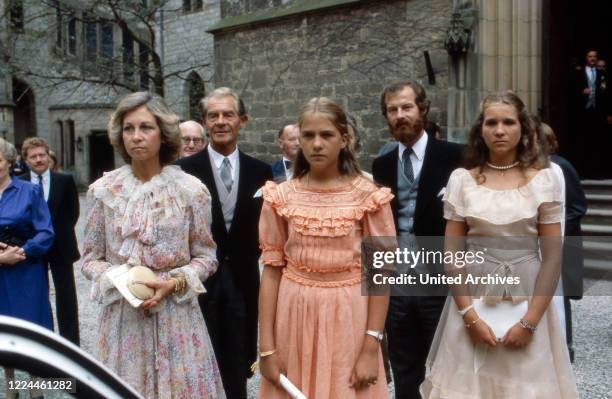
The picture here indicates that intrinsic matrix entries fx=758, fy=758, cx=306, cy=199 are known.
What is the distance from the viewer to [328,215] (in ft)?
10.3

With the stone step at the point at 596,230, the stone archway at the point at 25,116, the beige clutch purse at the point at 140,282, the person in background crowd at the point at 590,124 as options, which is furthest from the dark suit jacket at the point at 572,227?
the stone archway at the point at 25,116

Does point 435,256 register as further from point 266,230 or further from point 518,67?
point 518,67

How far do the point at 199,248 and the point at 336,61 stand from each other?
11.6 m

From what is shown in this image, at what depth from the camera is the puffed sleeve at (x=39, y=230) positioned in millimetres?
4780

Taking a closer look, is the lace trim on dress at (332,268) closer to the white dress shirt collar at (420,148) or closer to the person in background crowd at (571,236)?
the white dress shirt collar at (420,148)

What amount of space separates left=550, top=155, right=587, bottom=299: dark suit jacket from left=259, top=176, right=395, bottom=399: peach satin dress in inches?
121

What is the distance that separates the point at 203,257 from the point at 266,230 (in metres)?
0.42

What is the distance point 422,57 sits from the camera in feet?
41.9

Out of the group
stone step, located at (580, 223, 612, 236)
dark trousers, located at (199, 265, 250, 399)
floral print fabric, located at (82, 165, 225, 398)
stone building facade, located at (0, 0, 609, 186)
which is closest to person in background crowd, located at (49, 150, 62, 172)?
dark trousers, located at (199, 265, 250, 399)

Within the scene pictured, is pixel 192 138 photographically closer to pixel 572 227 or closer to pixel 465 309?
pixel 465 309

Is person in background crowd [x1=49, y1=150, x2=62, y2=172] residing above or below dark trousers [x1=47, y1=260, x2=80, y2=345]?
above

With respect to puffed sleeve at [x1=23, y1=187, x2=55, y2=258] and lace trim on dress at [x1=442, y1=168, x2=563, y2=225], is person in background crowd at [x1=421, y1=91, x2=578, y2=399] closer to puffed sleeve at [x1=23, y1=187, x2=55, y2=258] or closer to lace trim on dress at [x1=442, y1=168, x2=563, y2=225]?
lace trim on dress at [x1=442, y1=168, x2=563, y2=225]

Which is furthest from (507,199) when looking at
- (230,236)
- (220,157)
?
(220,157)

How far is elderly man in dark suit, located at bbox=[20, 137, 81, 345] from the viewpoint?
5902 mm
